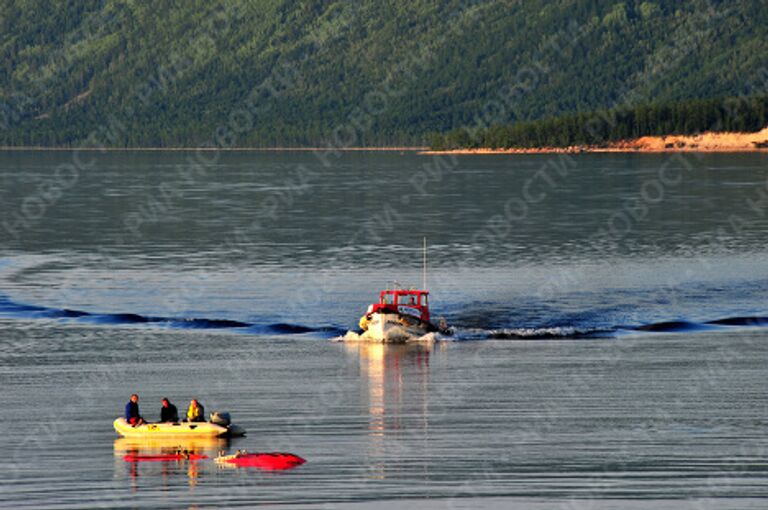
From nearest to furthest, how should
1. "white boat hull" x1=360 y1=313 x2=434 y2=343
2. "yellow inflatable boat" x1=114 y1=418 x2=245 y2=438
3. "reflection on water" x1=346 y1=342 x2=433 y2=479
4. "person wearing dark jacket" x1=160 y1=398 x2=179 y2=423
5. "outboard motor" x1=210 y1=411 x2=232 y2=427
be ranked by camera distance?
"reflection on water" x1=346 y1=342 x2=433 y2=479 → "outboard motor" x1=210 y1=411 x2=232 y2=427 → "yellow inflatable boat" x1=114 y1=418 x2=245 y2=438 → "person wearing dark jacket" x1=160 y1=398 x2=179 y2=423 → "white boat hull" x1=360 y1=313 x2=434 y2=343

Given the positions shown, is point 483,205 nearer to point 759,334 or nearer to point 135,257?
point 135,257

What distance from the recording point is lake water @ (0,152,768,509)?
5422 cm

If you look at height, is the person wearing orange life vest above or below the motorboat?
below

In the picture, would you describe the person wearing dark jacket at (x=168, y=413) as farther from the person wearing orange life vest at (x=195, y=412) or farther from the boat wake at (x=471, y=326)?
the boat wake at (x=471, y=326)

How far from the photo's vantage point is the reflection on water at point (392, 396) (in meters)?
59.3

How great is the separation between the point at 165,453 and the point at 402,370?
795 inches

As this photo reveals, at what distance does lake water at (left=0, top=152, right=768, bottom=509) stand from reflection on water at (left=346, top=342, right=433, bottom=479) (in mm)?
179

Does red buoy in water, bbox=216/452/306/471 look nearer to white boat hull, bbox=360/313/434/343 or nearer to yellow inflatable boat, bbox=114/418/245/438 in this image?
yellow inflatable boat, bbox=114/418/245/438

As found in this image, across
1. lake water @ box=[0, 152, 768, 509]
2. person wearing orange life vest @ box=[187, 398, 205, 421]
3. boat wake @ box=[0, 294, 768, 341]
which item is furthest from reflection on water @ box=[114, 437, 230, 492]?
boat wake @ box=[0, 294, 768, 341]

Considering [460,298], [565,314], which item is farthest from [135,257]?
[565,314]

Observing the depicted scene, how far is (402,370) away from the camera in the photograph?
77.9m

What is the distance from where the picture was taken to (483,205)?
19988 cm

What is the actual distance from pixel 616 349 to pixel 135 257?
61794 mm

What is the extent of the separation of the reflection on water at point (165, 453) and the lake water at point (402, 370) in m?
0.16
